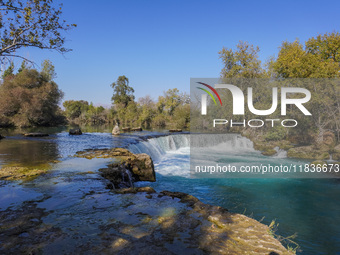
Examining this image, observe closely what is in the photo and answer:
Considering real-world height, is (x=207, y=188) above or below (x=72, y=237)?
below

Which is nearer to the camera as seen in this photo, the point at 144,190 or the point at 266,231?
the point at 266,231

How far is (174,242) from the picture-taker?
312 cm

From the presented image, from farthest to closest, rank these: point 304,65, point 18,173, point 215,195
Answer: point 304,65 → point 215,195 → point 18,173

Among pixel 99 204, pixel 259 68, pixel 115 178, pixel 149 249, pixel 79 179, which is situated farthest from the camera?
pixel 259 68

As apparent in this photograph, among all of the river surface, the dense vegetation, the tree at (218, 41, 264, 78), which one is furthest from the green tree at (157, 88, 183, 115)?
the river surface

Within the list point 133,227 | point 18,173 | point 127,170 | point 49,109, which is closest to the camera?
point 133,227

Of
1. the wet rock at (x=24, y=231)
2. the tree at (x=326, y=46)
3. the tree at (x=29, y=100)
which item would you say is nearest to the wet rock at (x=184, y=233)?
the wet rock at (x=24, y=231)

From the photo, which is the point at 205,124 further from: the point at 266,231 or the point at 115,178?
the point at 266,231

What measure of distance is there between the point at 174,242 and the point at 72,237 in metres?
1.45

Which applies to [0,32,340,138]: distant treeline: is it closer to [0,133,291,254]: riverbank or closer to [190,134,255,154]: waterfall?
[190,134,255,154]: waterfall

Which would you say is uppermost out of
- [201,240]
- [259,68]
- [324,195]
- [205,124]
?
[259,68]

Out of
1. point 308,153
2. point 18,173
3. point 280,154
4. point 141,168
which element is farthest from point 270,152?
point 18,173

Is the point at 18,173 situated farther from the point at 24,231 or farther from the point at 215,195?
the point at 215,195

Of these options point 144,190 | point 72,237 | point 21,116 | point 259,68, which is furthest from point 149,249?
point 21,116
